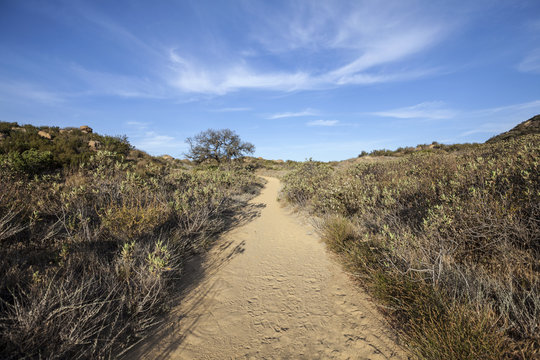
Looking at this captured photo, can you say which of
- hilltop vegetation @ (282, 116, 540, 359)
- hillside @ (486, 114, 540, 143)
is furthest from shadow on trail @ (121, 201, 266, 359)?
hillside @ (486, 114, 540, 143)

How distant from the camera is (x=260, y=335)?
294 cm

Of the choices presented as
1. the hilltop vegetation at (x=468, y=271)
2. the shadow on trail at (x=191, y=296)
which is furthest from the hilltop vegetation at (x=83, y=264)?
the hilltop vegetation at (x=468, y=271)

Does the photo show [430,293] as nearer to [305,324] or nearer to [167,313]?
[305,324]

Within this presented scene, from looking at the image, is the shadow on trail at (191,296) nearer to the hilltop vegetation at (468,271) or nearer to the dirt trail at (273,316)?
the dirt trail at (273,316)

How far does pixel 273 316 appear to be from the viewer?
3.32 metres

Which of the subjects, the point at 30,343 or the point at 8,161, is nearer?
the point at 30,343

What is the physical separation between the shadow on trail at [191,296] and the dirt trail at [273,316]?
0.01 m

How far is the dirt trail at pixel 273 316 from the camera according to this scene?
8.66 ft

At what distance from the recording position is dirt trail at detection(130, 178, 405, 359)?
8.66 ft

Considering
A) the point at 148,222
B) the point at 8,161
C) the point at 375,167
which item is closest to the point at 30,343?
the point at 148,222

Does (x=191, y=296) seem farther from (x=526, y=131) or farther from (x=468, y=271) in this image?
(x=526, y=131)

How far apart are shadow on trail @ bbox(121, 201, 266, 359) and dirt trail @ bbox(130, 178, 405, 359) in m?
0.01

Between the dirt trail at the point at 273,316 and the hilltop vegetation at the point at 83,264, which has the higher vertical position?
the hilltop vegetation at the point at 83,264

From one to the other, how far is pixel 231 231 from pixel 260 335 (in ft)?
15.0
